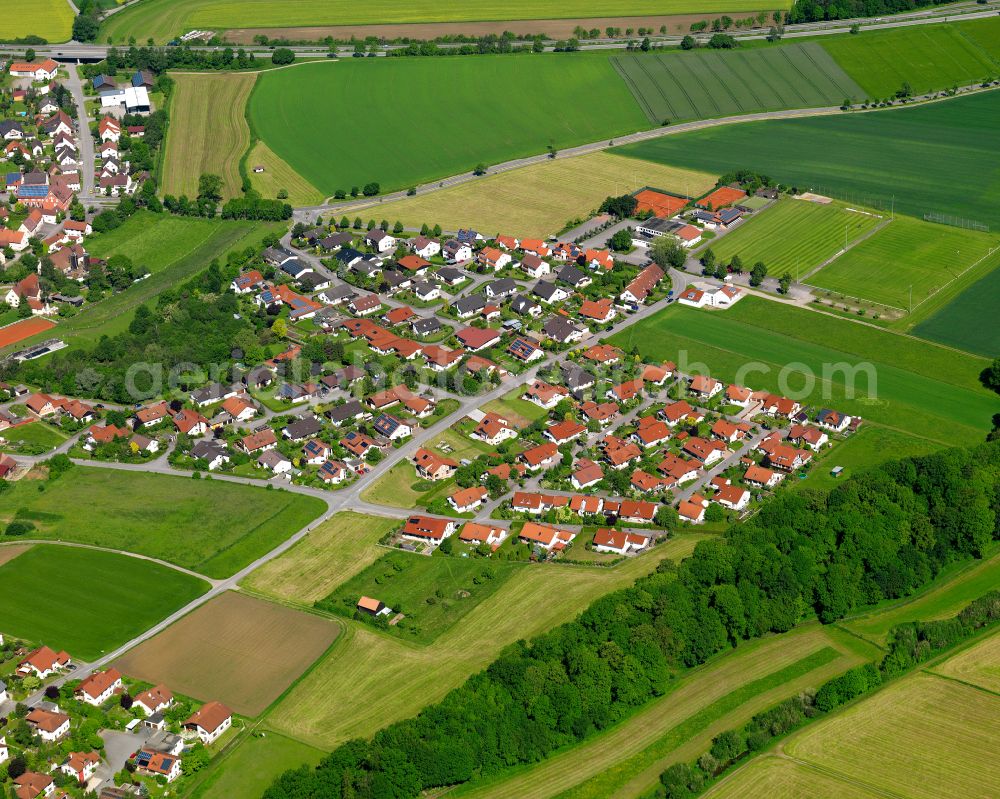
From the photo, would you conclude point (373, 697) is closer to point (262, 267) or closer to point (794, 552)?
point (794, 552)

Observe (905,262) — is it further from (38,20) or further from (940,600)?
(38,20)

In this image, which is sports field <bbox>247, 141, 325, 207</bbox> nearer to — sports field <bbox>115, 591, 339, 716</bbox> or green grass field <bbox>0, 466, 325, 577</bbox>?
green grass field <bbox>0, 466, 325, 577</bbox>

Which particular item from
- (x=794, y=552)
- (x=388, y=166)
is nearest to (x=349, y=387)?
(x=794, y=552)

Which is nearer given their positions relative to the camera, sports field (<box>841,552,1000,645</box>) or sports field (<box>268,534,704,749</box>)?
sports field (<box>268,534,704,749</box>)

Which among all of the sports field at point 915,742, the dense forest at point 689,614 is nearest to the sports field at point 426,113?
the dense forest at point 689,614

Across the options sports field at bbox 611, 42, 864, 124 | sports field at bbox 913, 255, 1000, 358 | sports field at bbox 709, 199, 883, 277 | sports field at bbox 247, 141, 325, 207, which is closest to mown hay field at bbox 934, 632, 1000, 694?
sports field at bbox 913, 255, 1000, 358

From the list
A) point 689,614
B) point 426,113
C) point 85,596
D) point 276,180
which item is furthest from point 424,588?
point 426,113
